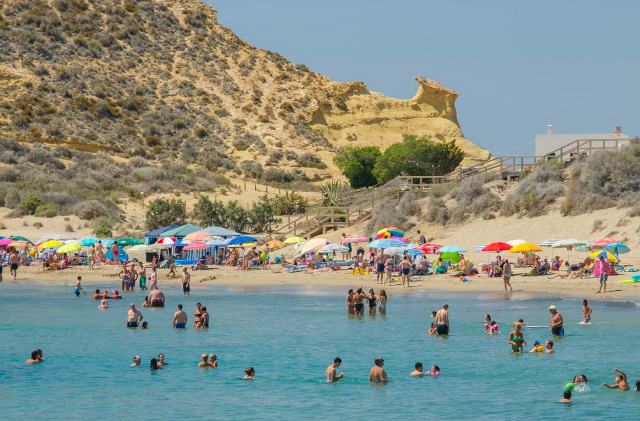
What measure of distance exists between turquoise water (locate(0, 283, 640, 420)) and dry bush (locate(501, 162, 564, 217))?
1115 cm

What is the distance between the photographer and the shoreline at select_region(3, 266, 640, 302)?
33531 mm

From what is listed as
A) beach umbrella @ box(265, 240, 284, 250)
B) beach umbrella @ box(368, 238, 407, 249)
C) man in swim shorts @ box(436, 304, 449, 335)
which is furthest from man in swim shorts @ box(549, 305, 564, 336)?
beach umbrella @ box(265, 240, 284, 250)

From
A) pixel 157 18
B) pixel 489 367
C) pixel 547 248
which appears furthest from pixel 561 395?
pixel 157 18

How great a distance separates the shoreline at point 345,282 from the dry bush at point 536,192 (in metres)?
7.70

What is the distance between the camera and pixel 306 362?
24359mm

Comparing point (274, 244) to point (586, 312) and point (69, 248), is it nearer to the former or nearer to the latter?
point (69, 248)

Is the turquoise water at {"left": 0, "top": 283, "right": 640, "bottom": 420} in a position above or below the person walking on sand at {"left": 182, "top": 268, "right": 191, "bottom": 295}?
below

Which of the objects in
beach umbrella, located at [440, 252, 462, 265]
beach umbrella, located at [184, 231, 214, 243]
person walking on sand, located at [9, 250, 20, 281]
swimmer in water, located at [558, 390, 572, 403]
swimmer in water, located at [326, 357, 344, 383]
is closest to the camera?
swimmer in water, located at [558, 390, 572, 403]

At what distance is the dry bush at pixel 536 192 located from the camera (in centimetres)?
4397

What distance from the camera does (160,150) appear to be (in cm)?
7619

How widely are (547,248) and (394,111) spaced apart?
160ft

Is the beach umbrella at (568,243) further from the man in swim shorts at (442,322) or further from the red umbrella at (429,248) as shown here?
the man in swim shorts at (442,322)

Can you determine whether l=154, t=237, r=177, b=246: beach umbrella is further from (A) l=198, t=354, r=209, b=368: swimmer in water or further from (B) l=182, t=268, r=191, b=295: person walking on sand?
(A) l=198, t=354, r=209, b=368: swimmer in water

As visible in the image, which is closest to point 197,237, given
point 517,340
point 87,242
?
point 87,242
